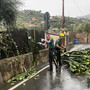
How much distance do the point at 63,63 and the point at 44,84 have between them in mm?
4908

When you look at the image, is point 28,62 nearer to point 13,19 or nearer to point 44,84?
point 44,84

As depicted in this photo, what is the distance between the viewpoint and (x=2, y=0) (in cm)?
1210

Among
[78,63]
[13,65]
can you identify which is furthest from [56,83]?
[78,63]

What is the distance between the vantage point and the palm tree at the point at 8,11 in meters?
12.4

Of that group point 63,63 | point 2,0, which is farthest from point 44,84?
point 2,0

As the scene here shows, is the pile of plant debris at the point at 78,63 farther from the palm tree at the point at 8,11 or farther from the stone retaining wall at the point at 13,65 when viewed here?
the palm tree at the point at 8,11

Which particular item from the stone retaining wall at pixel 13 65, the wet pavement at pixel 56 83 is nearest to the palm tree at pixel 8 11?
the stone retaining wall at pixel 13 65

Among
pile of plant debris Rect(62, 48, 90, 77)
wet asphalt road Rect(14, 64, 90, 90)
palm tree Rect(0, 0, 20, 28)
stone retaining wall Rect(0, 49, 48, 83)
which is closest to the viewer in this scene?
wet asphalt road Rect(14, 64, 90, 90)

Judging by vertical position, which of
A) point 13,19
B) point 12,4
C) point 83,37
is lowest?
point 83,37

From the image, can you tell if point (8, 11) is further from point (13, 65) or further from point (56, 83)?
point (56, 83)

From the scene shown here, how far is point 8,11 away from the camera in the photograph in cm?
1287

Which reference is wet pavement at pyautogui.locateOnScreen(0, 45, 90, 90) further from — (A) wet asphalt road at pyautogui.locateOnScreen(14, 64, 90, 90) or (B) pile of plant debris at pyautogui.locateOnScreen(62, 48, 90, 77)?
(B) pile of plant debris at pyautogui.locateOnScreen(62, 48, 90, 77)

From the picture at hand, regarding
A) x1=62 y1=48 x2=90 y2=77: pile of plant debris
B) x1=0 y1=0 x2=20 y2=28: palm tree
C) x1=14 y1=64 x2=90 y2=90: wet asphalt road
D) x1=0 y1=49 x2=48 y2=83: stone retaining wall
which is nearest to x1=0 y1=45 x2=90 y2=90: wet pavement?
x1=14 y1=64 x2=90 y2=90: wet asphalt road

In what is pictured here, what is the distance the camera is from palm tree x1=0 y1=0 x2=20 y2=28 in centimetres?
1241
